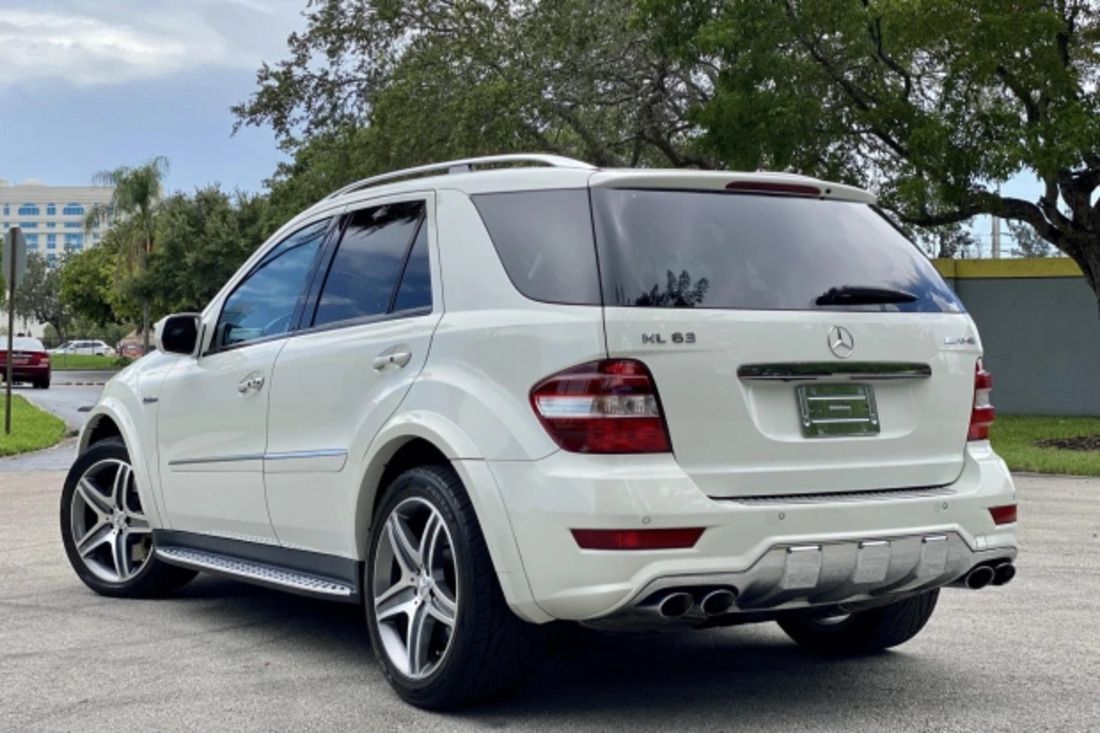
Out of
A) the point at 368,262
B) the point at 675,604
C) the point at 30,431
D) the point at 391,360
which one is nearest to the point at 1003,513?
the point at 675,604

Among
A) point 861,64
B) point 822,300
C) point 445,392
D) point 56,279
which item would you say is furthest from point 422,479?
point 56,279

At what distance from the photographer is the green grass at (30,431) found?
17250 millimetres

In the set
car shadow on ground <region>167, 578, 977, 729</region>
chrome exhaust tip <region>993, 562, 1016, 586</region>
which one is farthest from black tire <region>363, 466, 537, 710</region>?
chrome exhaust tip <region>993, 562, 1016, 586</region>

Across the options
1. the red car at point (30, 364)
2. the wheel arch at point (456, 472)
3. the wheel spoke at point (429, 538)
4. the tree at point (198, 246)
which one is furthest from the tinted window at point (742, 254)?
the tree at point (198, 246)

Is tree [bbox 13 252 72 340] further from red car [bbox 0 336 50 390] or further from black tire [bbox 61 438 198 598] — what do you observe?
black tire [bbox 61 438 198 598]

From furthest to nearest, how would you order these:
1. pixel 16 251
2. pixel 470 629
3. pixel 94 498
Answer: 1. pixel 16 251
2. pixel 94 498
3. pixel 470 629

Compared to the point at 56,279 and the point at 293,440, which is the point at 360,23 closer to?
the point at 293,440

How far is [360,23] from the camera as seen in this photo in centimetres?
2458

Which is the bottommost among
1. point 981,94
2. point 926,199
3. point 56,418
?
point 56,418

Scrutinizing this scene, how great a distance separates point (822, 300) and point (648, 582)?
119cm

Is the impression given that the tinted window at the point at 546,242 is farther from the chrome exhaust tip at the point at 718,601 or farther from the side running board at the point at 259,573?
the side running board at the point at 259,573

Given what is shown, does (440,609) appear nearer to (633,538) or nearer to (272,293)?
(633,538)

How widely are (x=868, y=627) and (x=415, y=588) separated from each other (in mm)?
1911

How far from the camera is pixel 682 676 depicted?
5289mm
